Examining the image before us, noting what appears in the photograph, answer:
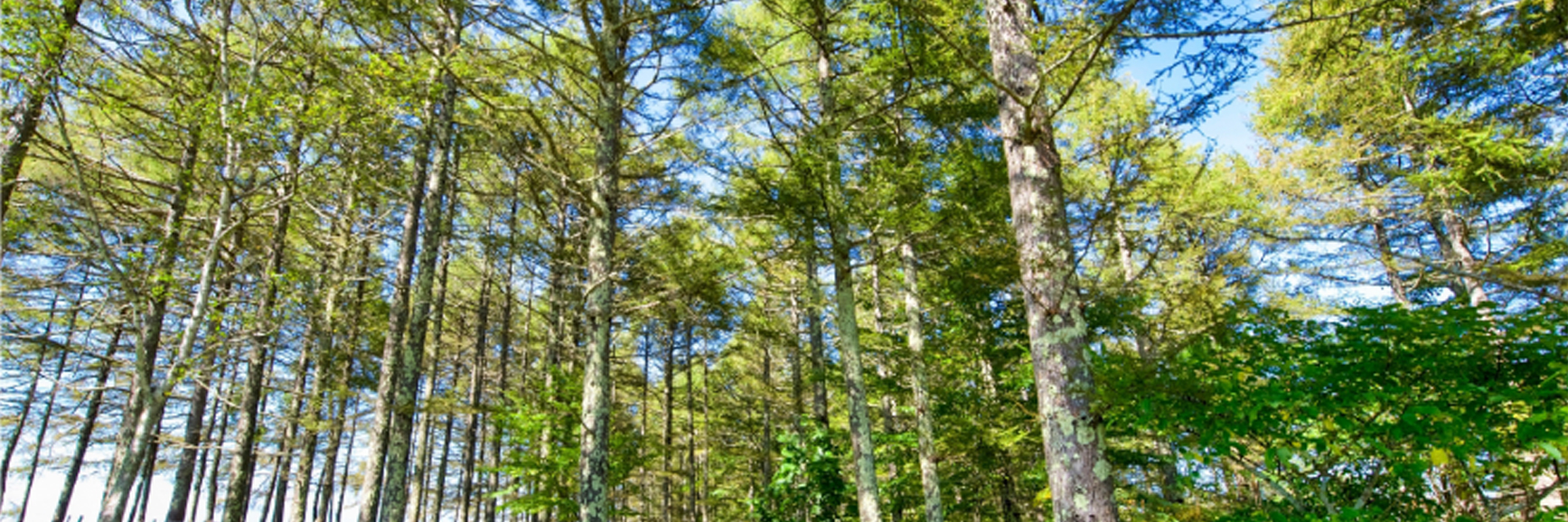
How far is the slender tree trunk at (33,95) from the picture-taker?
4629 millimetres

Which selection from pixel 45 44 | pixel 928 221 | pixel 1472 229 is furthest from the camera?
pixel 1472 229

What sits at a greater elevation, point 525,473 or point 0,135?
point 0,135

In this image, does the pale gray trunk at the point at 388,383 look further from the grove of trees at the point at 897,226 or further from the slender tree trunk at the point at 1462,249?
the slender tree trunk at the point at 1462,249

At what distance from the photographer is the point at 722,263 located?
24.5ft

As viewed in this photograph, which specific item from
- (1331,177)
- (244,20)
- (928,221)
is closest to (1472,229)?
(1331,177)

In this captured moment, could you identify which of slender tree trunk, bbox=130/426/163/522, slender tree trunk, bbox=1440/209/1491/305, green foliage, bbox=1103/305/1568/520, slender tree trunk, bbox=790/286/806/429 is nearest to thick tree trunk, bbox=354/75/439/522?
slender tree trunk, bbox=790/286/806/429

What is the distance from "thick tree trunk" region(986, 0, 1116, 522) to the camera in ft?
12.3

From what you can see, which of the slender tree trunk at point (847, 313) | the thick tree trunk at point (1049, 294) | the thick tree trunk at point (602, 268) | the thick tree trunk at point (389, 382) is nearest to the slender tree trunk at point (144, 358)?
the thick tree trunk at point (389, 382)

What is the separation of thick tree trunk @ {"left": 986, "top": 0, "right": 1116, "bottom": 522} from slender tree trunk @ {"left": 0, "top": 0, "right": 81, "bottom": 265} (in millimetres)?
5977

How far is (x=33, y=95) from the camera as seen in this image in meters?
5.03

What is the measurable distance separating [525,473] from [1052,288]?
9.48 meters

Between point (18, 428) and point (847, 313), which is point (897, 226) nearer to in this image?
point (847, 313)

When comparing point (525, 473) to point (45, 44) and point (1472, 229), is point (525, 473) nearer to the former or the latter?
point (45, 44)

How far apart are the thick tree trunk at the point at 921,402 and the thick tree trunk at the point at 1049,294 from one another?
276 cm
